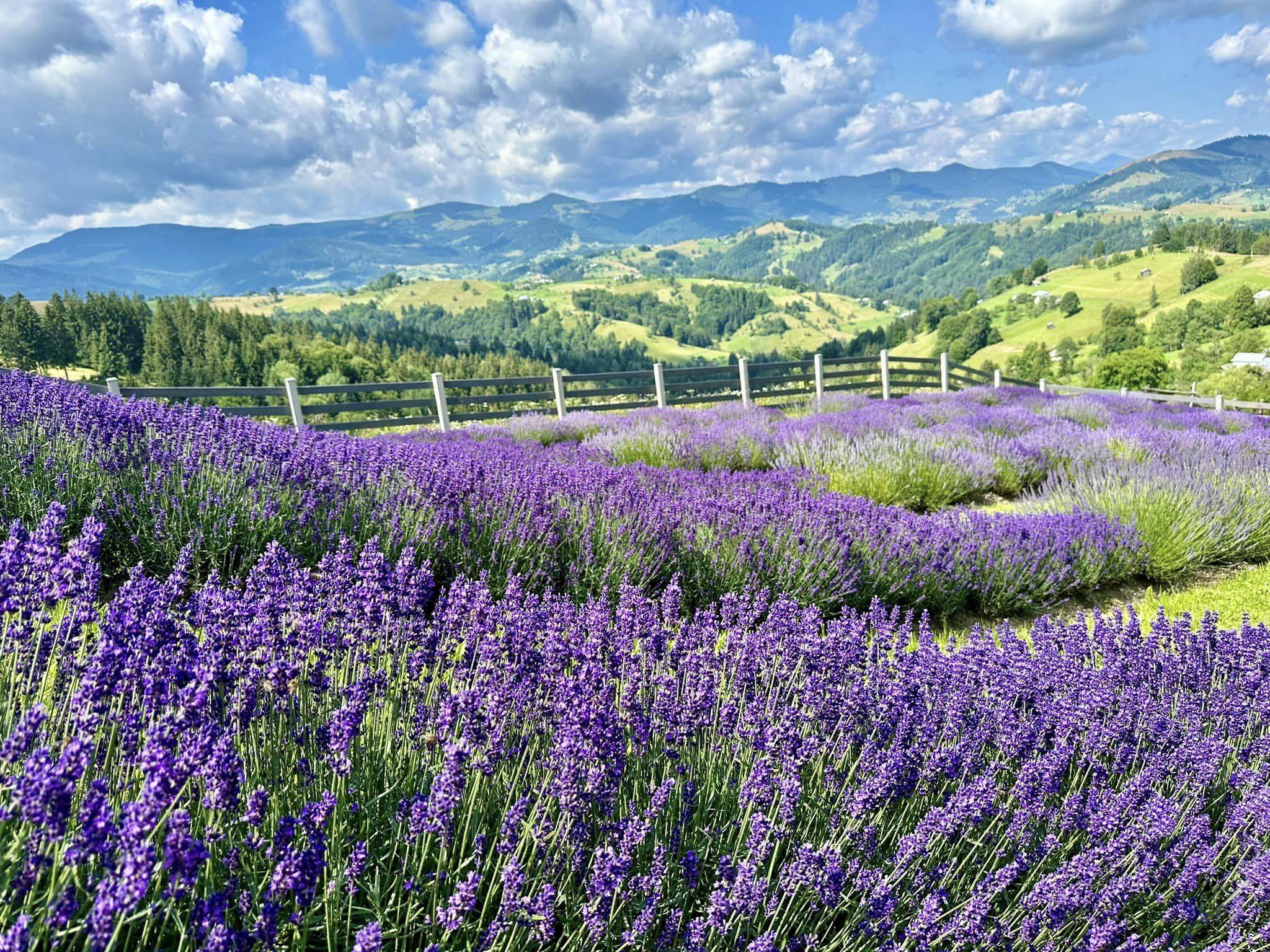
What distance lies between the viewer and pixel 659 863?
4.80ft

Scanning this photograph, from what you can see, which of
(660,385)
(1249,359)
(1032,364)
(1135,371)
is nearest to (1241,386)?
(1135,371)

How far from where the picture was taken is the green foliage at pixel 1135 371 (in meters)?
59.1

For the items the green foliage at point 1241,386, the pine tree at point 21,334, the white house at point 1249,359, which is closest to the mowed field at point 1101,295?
the white house at point 1249,359

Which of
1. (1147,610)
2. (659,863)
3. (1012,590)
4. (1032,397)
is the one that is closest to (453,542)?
(659,863)

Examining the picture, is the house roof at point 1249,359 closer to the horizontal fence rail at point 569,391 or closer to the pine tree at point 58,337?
the horizontal fence rail at point 569,391

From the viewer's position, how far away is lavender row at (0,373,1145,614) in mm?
3545

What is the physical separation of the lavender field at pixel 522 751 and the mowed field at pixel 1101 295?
131 metres

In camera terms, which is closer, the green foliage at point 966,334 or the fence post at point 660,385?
the fence post at point 660,385

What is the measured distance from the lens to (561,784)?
4.65 ft

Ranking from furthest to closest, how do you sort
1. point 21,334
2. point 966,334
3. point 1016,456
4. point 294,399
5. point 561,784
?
point 966,334 → point 21,334 → point 294,399 → point 1016,456 → point 561,784

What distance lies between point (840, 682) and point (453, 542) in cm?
255

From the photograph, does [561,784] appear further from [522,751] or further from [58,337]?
[58,337]

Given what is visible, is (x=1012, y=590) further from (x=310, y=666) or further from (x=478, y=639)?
(x=310, y=666)

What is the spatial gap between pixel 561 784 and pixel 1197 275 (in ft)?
551
